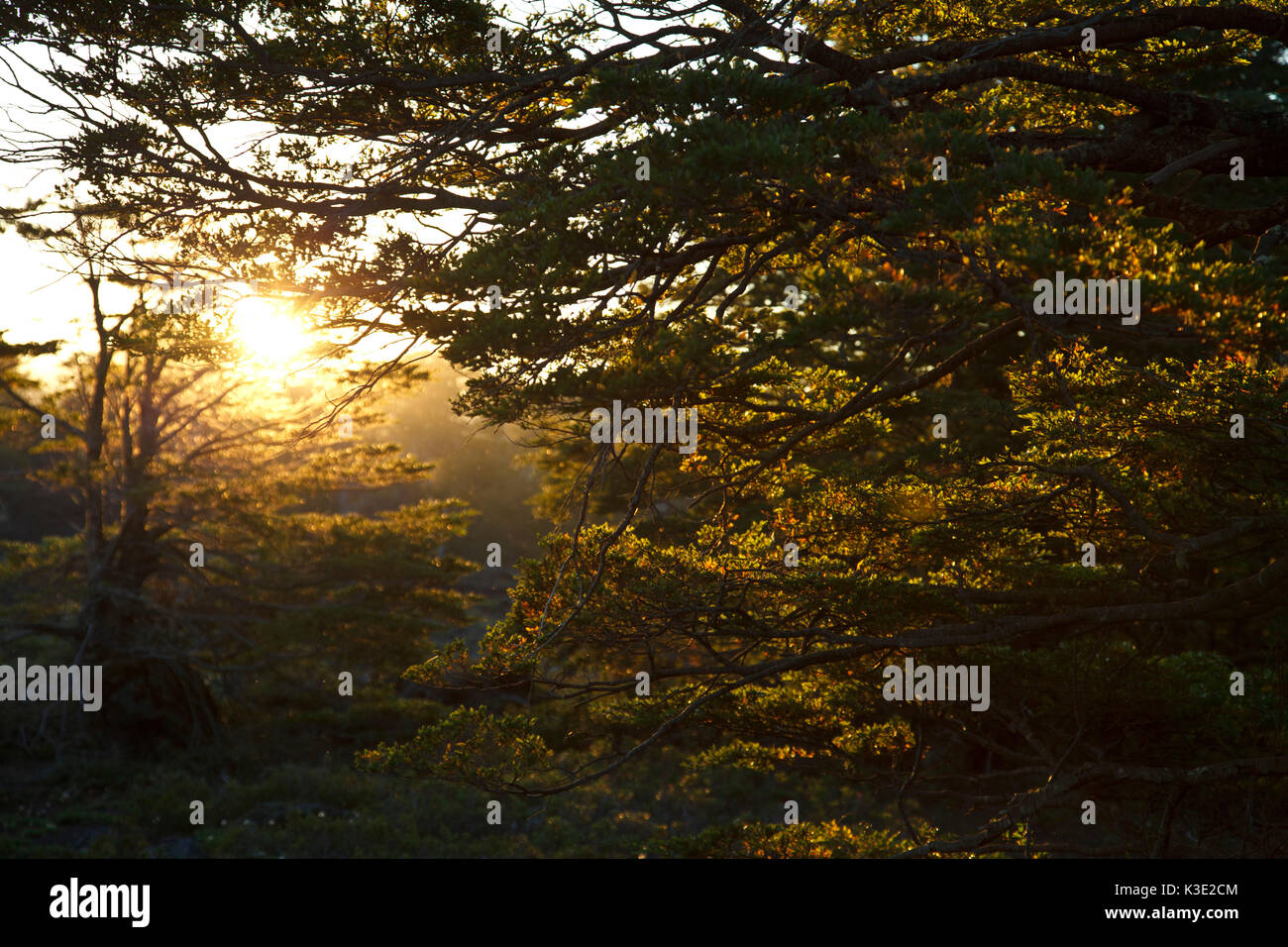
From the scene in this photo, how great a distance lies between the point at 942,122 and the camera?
425cm

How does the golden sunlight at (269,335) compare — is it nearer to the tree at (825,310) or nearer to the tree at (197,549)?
the tree at (825,310)

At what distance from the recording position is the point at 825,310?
410cm

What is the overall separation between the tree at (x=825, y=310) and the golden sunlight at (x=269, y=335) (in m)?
0.26

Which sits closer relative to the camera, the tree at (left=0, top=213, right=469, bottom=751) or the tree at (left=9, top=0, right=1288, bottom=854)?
the tree at (left=9, top=0, right=1288, bottom=854)

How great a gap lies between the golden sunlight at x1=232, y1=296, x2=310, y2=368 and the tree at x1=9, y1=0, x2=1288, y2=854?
26 centimetres

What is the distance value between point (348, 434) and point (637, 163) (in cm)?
1191

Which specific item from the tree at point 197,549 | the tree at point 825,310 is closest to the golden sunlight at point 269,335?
the tree at point 825,310

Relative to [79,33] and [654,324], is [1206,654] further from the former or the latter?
[79,33]

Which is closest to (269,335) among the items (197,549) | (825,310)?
(825,310)

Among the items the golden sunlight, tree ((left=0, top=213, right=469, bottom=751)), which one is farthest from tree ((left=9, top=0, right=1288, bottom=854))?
tree ((left=0, top=213, right=469, bottom=751))

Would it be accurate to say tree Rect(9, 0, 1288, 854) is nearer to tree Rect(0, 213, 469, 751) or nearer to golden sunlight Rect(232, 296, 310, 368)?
golden sunlight Rect(232, 296, 310, 368)

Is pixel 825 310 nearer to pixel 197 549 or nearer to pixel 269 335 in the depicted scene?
pixel 269 335

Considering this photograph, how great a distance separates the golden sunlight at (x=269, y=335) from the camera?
5.56m

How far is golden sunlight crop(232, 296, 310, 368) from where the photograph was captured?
5.56 m
